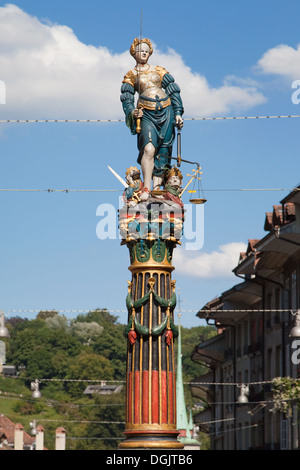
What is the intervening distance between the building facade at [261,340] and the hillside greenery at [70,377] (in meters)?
53.9

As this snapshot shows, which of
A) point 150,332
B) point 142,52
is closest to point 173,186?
point 142,52

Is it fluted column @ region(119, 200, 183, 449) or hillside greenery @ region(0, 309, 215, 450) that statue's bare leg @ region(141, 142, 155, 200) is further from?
hillside greenery @ region(0, 309, 215, 450)

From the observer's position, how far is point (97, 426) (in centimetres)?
12225

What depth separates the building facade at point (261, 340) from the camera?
146 feet

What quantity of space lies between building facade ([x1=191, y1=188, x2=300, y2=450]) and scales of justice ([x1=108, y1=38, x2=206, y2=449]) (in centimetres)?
1490

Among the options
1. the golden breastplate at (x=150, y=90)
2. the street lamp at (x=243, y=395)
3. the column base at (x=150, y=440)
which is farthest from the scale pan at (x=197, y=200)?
the street lamp at (x=243, y=395)

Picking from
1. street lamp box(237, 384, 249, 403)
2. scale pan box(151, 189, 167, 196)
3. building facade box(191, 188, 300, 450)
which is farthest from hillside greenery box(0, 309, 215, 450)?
scale pan box(151, 189, 167, 196)

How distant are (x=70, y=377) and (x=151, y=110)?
388 ft

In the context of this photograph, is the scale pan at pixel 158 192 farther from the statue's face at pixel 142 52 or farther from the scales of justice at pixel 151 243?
the statue's face at pixel 142 52

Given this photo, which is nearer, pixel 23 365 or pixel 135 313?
pixel 135 313
